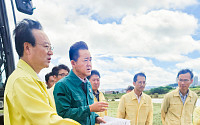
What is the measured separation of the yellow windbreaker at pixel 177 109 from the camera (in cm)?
427

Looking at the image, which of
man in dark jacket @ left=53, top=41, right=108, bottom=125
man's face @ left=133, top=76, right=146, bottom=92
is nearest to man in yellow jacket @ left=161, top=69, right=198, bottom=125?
man's face @ left=133, top=76, right=146, bottom=92

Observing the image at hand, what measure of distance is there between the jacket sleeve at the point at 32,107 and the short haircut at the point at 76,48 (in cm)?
93

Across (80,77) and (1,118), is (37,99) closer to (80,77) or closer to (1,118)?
(80,77)

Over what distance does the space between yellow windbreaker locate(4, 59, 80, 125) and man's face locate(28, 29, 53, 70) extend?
0.59ft

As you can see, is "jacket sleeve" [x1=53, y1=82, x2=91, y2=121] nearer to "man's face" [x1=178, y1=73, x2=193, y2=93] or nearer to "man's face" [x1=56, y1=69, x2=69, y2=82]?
"man's face" [x1=56, y1=69, x2=69, y2=82]

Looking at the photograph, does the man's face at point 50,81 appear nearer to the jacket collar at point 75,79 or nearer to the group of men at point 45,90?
the group of men at point 45,90

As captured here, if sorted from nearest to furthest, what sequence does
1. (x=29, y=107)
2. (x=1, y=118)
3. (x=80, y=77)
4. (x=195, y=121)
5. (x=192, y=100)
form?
(x=29, y=107) → (x=80, y=77) → (x=1, y=118) → (x=195, y=121) → (x=192, y=100)

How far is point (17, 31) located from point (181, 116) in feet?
13.0

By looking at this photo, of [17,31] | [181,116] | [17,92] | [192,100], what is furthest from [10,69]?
[192,100]

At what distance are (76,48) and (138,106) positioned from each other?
257 centimetres

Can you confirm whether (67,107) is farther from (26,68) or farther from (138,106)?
(138,106)

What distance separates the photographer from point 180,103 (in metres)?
4.41

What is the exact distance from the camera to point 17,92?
111 cm

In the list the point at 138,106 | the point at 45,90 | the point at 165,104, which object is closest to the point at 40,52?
the point at 45,90
